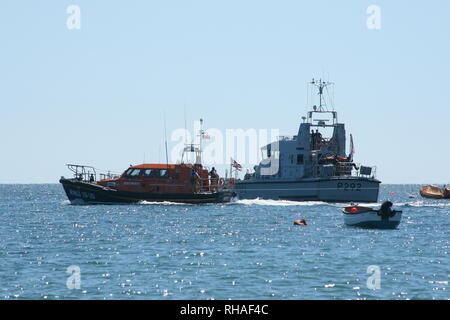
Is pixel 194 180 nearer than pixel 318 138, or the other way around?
pixel 194 180

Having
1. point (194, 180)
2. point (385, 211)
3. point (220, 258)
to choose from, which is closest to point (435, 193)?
point (194, 180)

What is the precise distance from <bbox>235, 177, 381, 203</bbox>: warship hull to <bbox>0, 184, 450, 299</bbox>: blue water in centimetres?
1828

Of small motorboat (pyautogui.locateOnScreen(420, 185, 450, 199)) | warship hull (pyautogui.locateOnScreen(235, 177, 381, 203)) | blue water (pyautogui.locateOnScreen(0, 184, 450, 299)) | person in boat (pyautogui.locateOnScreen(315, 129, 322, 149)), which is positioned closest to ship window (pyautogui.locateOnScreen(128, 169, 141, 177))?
blue water (pyautogui.locateOnScreen(0, 184, 450, 299))

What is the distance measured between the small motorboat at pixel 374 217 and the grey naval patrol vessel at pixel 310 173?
28.9 m

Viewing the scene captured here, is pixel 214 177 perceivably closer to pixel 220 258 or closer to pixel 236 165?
pixel 236 165

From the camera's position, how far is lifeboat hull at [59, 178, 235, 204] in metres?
75.9

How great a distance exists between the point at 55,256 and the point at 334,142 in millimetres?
57440

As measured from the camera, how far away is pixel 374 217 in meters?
50.9

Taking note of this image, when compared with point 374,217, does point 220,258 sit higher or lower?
lower

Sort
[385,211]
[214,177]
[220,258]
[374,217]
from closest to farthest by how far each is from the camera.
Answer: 1. [220,258]
2. [385,211]
3. [374,217]
4. [214,177]

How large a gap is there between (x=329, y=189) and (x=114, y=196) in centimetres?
2281
